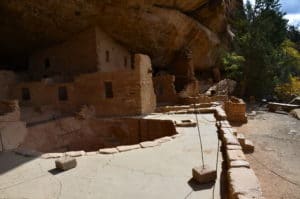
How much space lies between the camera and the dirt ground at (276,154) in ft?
18.4

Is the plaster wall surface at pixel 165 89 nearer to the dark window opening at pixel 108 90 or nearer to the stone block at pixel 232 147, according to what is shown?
the dark window opening at pixel 108 90

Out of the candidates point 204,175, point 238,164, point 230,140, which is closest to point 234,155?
point 238,164

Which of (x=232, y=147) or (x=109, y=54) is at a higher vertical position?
(x=109, y=54)

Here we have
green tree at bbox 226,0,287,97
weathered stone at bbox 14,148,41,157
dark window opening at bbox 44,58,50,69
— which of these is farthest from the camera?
green tree at bbox 226,0,287,97

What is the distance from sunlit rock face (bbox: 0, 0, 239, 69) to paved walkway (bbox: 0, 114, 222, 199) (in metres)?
8.69

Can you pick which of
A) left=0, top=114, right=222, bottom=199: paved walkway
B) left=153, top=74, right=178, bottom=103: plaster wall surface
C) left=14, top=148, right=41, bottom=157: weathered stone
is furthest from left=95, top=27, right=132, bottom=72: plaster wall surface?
left=0, top=114, right=222, bottom=199: paved walkway

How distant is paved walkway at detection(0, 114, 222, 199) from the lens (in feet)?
12.3

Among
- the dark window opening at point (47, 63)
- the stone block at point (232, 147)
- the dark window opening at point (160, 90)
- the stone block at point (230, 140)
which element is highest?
the dark window opening at point (47, 63)

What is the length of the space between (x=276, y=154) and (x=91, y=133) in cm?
667

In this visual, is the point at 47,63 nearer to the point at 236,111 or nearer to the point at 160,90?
the point at 160,90

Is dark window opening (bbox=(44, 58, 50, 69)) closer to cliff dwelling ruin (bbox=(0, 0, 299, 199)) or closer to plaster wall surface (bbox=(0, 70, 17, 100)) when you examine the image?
cliff dwelling ruin (bbox=(0, 0, 299, 199))

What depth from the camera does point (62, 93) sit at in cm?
1189

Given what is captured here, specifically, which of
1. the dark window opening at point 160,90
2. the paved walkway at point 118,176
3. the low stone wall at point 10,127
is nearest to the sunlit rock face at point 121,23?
the dark window opening at point 160,90

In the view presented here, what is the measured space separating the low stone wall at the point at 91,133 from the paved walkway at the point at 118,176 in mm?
2959
